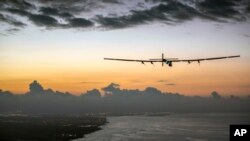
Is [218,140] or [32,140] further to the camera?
[218,140]

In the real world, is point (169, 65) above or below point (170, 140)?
above

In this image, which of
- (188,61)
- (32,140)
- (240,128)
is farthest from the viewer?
(32,140)

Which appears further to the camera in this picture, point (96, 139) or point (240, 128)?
point (96, 139)

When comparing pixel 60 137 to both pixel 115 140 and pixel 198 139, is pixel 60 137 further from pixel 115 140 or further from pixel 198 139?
pixel 198 139

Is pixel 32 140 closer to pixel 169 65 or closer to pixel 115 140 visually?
pixel 115 140

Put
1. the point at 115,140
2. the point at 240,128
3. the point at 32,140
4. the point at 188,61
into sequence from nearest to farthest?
the point at 240,128 < the point at 188,61 < the point at 32,140 < the point at 115,140

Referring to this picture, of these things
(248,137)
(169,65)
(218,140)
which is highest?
(169,65)

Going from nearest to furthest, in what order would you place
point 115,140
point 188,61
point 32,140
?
1. point 188,61
2. point 32,140
3. point 115,140

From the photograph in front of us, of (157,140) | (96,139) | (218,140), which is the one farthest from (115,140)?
(218,140)

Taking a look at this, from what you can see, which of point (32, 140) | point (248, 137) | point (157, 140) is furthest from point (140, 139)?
point (248, 137)
